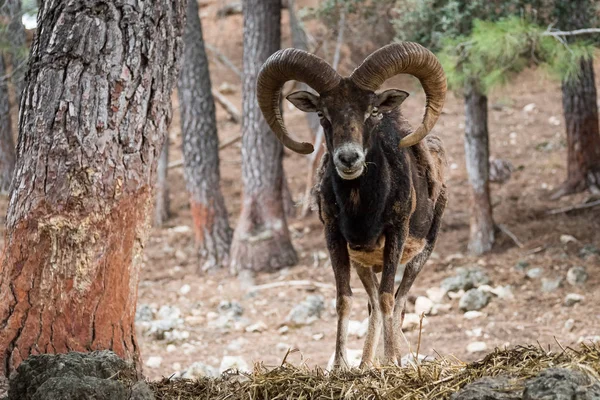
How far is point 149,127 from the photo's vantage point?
17.7 feet

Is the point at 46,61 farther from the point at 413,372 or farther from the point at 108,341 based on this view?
the point at 413,372

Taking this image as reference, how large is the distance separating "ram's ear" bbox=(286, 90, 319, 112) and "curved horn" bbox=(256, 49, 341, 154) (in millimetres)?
138

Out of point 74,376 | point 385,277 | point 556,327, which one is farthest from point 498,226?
point 74,376

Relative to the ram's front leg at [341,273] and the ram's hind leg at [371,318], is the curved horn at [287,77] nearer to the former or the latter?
the ram's front leg at [341,273]

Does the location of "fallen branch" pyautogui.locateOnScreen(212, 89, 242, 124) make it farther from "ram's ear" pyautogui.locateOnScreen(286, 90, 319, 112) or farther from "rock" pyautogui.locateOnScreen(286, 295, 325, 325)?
"ram's ear" pyautogui.locateOnScreen(286, 90, 319, 112)

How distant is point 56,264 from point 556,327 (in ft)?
20.3

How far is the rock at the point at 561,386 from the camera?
3.54 metres

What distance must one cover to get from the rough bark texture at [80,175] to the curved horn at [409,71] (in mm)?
1477

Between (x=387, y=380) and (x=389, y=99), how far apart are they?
2.21 metres

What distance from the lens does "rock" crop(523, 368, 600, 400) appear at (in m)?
3.54

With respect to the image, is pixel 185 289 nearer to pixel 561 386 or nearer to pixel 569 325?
pixel 569 325

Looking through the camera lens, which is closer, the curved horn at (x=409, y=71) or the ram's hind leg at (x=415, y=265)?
the curved horn at (x=409, y=71)

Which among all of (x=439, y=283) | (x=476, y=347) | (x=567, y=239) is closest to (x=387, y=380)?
(x=476, y=347)

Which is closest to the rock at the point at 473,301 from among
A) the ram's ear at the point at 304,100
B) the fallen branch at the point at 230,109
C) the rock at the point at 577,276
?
the rock at the point at 577,276
